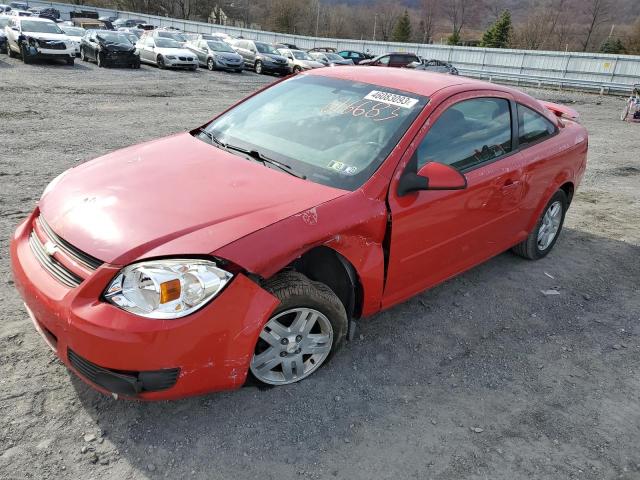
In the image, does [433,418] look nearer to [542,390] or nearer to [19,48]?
[542,390]

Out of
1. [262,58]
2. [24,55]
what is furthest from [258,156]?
[262,58]

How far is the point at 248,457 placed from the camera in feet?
7.78

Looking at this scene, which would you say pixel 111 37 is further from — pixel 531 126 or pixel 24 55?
pixel 531 126

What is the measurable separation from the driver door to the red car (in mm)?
13

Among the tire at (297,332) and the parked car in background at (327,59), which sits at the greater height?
the tire at (297,332)

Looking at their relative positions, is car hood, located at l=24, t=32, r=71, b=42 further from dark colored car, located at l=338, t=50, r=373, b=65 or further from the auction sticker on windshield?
the auction sticker on windshield

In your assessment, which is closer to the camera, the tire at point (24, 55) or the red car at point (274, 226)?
the red car at point (274, 226)

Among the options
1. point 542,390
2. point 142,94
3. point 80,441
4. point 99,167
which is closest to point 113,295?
point 80,441

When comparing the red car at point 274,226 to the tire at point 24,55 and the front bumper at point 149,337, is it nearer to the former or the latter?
the front bumper at point 149,337

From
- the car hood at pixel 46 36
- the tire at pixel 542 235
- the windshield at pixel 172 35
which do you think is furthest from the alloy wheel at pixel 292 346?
the windshield at pixel 172 35

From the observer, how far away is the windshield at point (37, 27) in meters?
18.3

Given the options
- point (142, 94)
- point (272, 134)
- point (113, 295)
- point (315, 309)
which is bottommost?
point (142, 94)

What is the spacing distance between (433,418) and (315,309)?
881mm

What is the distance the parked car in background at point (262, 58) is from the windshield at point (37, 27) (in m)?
8.43
